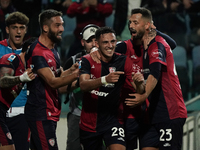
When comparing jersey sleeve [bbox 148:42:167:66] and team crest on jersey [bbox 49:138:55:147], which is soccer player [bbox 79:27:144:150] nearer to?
jersey sleeve [bbox 148:42:167:66]

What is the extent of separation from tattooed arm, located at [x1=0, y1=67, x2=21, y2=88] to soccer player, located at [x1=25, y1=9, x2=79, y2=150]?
19 cm

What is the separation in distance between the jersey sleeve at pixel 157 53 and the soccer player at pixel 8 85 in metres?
1.61

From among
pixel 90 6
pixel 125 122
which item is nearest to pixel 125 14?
pixel 90 6

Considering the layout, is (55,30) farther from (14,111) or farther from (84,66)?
(14,111)

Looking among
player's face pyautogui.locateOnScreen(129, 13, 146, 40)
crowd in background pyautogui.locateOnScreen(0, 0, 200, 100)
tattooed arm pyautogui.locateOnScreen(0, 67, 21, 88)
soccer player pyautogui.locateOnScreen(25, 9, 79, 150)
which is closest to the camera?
soccer player pyautogui.locateOnScreen(25, 9, 79, 150)

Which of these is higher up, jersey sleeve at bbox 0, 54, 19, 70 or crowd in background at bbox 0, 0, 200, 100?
crowd in background at bbox 0, 0, 200, 100

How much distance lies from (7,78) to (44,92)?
0.51 meters

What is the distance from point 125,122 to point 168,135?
57 cm

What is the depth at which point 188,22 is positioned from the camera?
24.1 feet

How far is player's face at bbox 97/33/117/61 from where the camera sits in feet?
15.7

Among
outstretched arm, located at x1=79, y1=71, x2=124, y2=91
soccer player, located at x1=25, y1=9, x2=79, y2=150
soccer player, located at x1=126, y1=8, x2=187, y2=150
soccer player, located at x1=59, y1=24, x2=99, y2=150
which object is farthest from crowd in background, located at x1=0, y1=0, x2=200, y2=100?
outstretched arm, located at x1=79, y1=71, x2=124, y2=91

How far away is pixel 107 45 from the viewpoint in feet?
15.8

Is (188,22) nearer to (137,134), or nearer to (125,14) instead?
(125,14)

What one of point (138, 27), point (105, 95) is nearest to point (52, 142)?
point (105, 95)
